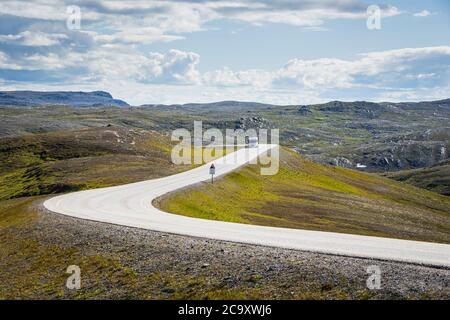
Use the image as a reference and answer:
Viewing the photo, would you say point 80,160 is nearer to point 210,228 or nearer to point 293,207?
point 293,207

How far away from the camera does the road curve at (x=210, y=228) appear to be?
31516 millimetres

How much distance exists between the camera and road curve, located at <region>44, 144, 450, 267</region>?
31516 millimetres

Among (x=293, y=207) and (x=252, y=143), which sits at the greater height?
(x=252, y=143)

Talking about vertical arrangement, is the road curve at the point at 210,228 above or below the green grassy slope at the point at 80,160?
above

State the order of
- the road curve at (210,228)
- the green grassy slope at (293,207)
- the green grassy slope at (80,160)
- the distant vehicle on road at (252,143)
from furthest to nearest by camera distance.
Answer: the distant vehicle on road at (252,143) → the green grassy slope at (80,160) → the green grassy slope at (293,207) → the road curve at (210,228)

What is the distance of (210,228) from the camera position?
1624 inches

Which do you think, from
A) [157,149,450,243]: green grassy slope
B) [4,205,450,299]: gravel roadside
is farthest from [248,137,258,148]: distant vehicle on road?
[4,205,450,299]: gravel roadside

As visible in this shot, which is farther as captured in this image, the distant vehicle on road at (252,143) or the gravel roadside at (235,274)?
the distant vehicle on road at (252,143)

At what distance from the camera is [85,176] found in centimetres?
8431

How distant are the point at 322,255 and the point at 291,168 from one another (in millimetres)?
91871
